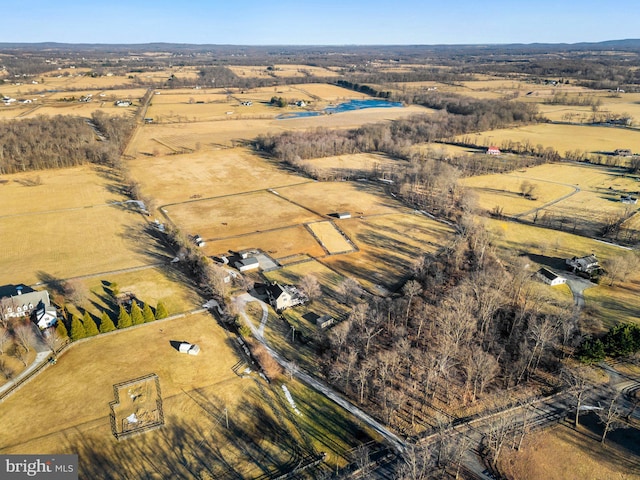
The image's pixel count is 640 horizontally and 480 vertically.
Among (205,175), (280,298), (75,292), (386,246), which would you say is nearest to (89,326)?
(75,292)

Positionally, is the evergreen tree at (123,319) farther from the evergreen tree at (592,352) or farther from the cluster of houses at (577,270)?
the cluster of houses at (577,270)

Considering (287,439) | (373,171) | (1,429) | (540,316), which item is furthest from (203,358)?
(373,171)

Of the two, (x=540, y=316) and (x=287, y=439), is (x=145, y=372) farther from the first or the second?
(x=540, y=316)

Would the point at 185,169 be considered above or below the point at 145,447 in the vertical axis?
above

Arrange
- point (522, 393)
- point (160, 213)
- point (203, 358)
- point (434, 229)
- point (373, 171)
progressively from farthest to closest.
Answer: point (373, 171) < point (160, 213) < point (434, 229) < point (203, 358) < point (522, 393)

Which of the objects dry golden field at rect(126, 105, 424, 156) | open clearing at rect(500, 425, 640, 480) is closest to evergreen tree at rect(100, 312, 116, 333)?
open clearing at rect(500, 425, 640, 480)

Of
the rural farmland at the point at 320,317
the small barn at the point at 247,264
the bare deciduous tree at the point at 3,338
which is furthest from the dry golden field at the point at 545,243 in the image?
the bare deciduous tree at the point at 3,338

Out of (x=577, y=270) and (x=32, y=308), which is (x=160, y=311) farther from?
(x=577, y=270)
